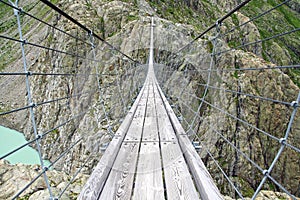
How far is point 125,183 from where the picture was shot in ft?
4.44

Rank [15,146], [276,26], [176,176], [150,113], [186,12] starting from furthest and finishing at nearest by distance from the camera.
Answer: [276,26] → [186,12] → [15,146] → [150,113] → [176,176]

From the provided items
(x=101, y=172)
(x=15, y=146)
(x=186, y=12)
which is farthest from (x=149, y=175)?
(x=15, y=146)

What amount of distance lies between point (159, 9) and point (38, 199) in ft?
58.8

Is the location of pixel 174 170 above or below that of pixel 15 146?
above

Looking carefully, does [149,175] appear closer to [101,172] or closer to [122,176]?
[122,176]

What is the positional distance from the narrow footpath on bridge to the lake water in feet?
60.5

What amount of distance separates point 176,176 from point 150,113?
144 cm

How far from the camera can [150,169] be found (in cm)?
150

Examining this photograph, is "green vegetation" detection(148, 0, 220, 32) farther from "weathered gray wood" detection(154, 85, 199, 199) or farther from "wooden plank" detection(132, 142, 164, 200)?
"wooden plank" detection(132, 142, 164, 200)

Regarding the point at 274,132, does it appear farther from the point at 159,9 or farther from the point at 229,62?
the point at 159,9

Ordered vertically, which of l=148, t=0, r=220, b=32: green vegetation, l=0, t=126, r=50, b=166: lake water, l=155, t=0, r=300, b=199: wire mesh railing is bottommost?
l=0, t=126, r=50, b=166: lake water

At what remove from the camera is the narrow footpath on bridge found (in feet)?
4.15

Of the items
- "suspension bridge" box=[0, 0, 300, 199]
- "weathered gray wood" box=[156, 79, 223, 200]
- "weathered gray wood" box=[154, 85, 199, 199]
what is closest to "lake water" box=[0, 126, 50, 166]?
"suspension bridge" box=[0, 0, 300, 199]

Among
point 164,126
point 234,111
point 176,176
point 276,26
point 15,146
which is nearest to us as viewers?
point 176,176
